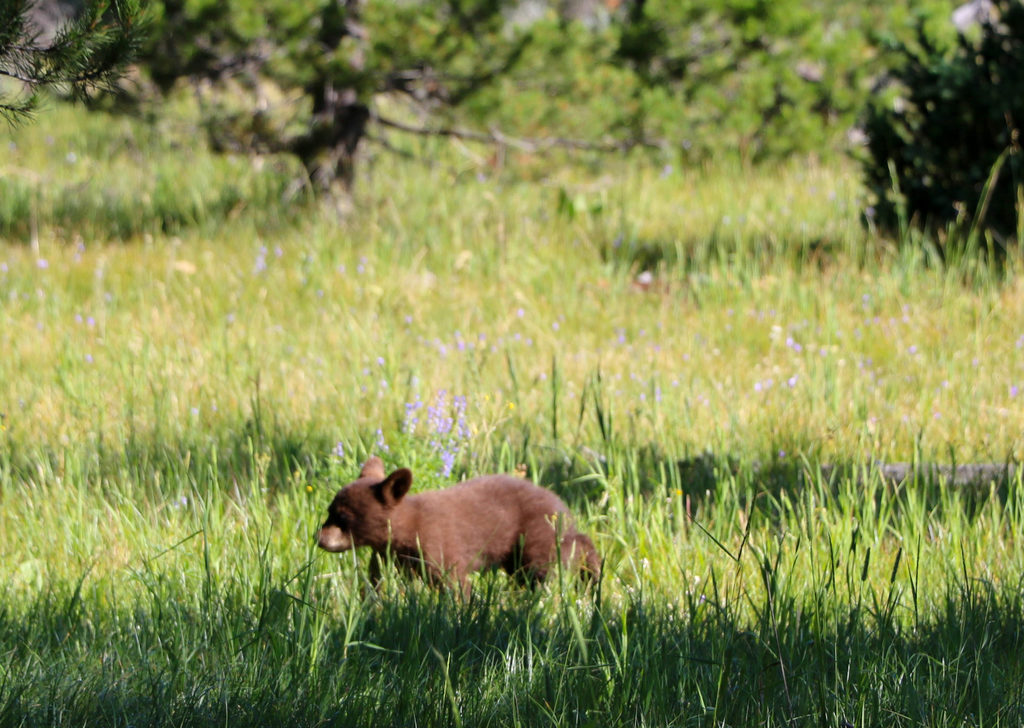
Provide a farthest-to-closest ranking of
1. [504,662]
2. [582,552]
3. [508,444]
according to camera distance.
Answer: [508,444], [582,552], [504,662]

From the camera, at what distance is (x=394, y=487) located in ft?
9.53

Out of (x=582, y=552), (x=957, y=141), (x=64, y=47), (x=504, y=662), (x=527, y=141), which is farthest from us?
(x=527, y=141)

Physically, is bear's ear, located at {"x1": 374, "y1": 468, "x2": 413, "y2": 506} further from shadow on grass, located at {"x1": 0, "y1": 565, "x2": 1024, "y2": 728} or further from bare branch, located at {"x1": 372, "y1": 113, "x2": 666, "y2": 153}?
bare branch, located at {"x1": 372, "y1": 113, "x2": 666, "y2": 153}

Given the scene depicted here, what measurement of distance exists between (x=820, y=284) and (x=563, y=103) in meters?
2.63

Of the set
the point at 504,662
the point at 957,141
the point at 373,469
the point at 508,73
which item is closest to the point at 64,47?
the point at 373,469

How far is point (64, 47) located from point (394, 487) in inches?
57.6

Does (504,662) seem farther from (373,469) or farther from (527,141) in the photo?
(527,141)

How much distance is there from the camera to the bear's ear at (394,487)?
112 inches

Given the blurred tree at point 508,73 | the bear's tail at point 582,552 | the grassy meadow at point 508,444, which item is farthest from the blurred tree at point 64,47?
the blurred tree at point 508,73

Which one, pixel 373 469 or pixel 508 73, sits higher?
pixel 508 73

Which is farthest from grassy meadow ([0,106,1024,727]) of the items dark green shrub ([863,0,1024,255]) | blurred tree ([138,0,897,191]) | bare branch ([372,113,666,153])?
blurred tree ([138,0,897,191])

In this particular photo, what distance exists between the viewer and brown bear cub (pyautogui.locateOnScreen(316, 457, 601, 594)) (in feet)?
9.68

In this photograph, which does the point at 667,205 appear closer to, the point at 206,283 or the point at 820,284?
the point at 820,284

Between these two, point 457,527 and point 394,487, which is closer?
point 394,487
